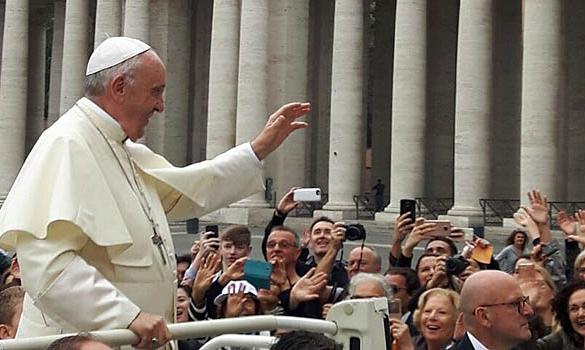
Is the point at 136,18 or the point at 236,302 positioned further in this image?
the point at 136,18

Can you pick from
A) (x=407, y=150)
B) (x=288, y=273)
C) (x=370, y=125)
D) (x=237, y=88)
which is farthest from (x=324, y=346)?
(x=370, y=125)

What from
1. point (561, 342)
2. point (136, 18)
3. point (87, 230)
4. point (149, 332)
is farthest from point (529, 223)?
point (136, 18)

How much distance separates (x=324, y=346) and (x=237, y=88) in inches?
1832

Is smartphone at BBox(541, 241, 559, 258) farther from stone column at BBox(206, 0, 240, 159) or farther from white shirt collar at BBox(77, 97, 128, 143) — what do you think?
stone column at BBox(206, 0, 240, 159)

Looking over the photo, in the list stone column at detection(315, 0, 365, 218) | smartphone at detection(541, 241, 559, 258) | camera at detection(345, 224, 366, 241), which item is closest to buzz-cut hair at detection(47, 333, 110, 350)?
camera at detection(345, 224, 366, 241)

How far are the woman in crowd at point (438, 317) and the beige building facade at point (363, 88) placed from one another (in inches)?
1232

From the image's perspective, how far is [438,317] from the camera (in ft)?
31.3

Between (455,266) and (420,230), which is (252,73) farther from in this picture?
(455,266)

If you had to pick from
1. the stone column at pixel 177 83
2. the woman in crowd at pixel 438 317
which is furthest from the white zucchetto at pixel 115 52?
the stone column at pixel 177 83

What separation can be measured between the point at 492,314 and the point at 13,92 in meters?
60.1

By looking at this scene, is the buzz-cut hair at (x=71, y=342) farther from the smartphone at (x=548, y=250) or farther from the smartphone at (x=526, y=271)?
the smartphone at (x=548, y=250)

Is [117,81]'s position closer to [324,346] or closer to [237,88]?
[324,346]

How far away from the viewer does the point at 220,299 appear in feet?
32.5

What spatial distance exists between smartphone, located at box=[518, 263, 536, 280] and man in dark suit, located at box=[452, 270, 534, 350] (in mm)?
3990
